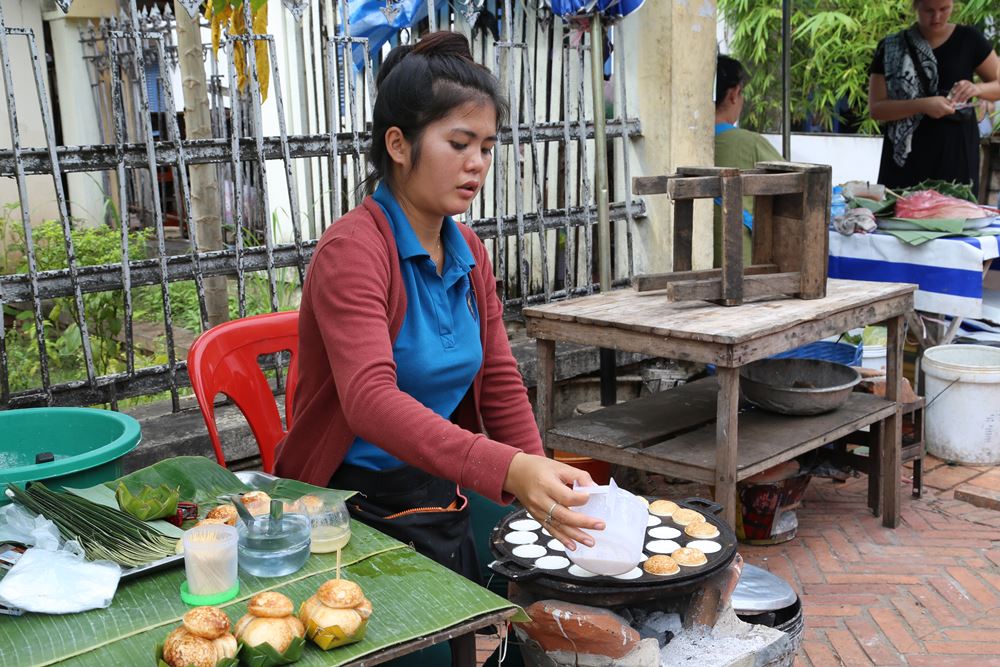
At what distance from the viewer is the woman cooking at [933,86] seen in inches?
225

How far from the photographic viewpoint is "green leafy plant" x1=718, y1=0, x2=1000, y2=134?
1025 centimetres

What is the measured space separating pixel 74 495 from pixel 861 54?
9.96 metres

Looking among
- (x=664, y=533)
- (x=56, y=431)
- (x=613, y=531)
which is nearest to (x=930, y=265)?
(x=664, y=533)

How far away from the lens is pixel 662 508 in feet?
8.02

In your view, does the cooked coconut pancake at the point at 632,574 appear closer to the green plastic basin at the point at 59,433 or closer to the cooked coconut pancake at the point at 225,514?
the cooked coconut pancake at the point at 225,514

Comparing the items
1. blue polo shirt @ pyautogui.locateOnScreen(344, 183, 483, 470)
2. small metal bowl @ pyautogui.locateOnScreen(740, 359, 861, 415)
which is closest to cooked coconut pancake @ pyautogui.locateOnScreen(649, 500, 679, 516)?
blue polo shirt @ pyautogui.locateOnScreen(344, 183, 483, 470)

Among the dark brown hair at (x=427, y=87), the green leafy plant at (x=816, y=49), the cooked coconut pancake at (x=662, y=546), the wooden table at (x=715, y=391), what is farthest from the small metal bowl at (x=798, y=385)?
the green leafy plant at (x=816, y=49)

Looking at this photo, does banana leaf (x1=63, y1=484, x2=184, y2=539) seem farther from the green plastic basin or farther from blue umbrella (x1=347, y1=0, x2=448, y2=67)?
blue umbrella (x1=347, y1=0, x2=448, y2=67)

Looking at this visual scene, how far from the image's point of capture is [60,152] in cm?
326

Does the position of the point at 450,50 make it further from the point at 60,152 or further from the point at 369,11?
the point at 369,11

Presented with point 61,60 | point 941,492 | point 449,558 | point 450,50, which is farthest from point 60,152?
point 61,60

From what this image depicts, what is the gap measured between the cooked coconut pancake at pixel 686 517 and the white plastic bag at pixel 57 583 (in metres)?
1.24

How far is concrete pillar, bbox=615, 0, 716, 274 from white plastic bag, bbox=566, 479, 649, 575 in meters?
3.15

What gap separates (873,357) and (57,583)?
177 inches
